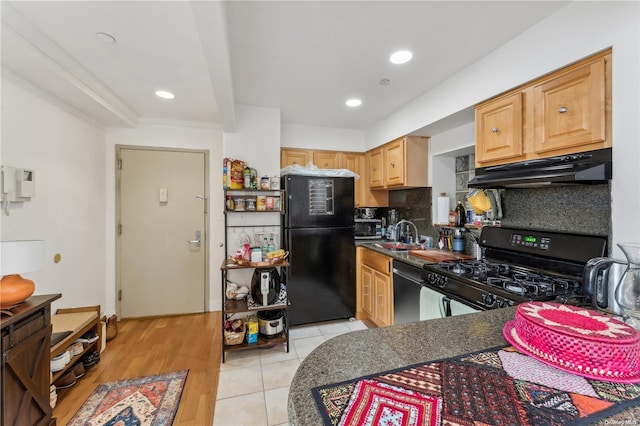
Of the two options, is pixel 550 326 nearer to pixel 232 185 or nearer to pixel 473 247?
pixel 473 247

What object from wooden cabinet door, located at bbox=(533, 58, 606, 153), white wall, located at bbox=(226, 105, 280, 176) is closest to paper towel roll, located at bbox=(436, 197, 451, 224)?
wooden cabinet door, located at bbox=(533, 58, 606, 153)

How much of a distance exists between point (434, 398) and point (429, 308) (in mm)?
1536

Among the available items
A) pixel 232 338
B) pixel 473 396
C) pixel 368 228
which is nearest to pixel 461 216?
pixel 368 228

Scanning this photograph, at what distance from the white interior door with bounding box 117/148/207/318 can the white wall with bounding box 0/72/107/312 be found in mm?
239

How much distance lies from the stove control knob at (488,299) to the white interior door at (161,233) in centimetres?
296

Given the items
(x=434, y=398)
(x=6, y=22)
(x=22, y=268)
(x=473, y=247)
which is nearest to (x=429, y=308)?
(x=473, y=247)

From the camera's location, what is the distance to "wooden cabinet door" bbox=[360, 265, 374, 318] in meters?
2.94

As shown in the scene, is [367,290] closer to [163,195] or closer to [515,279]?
Result: [515,279]

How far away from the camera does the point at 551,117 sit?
4.93ft

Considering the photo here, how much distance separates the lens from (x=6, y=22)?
4.80ft

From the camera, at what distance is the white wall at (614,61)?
1204mm

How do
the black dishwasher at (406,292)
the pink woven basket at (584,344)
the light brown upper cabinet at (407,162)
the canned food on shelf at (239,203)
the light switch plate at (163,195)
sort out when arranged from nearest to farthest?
the pink woven basket at (584,344) → the black dishwasher at (406,292) → the canned food on shelf at (239,203) → the light brown upper cabinet at (407,162) → the light switch plate at (163,195)

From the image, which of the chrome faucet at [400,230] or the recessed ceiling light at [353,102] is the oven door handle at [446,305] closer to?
the chrome faucet at [400,230]

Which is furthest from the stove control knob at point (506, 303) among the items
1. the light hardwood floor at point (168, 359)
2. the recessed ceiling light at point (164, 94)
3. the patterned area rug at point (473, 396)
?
the recessed ceiling light at point (164, 94)
